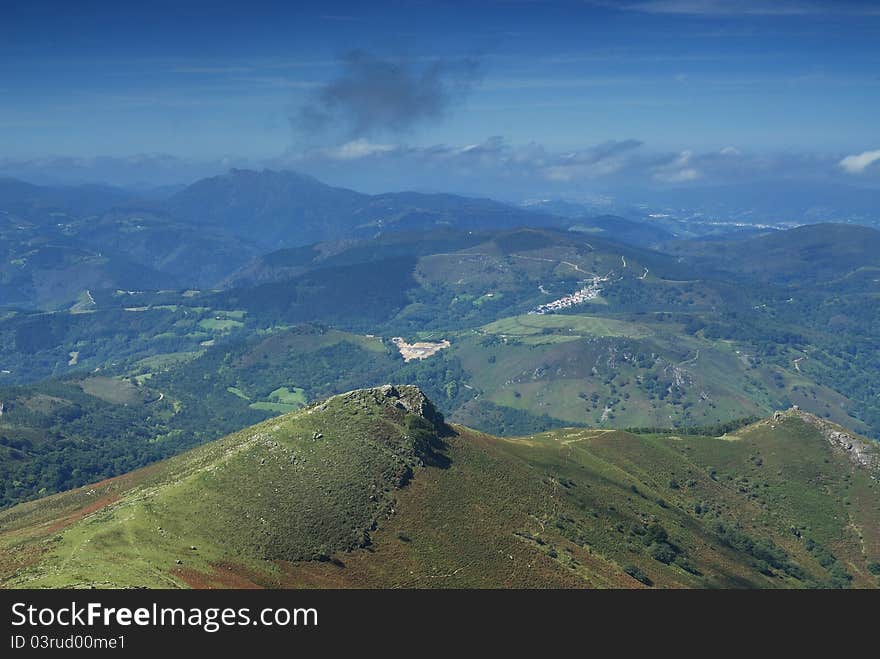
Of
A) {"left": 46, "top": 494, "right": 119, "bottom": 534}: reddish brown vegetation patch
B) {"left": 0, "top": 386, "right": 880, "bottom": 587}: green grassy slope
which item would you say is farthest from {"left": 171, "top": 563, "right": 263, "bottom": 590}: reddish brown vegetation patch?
{"left": 46, "top": 494, "right": 119, "bottom": 534}: reddish brown vegetation patch

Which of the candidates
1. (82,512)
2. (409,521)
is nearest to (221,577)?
(409,521)

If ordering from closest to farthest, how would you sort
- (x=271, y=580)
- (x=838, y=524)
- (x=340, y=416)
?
(x=271, y=580), (x=340, y=416), (x=838, y=524)

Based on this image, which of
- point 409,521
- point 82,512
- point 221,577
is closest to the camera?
point 221,577

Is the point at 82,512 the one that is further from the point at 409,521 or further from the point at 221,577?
the point at 409,521

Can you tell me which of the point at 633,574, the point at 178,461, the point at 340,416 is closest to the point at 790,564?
the point at 633,574

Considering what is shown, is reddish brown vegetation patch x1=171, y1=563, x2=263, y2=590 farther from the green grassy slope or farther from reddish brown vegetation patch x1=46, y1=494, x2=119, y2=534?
reddish brown vegetation patch x1=46, y1=494, x2=119, y2=534

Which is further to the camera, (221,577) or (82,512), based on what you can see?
(82,512)
